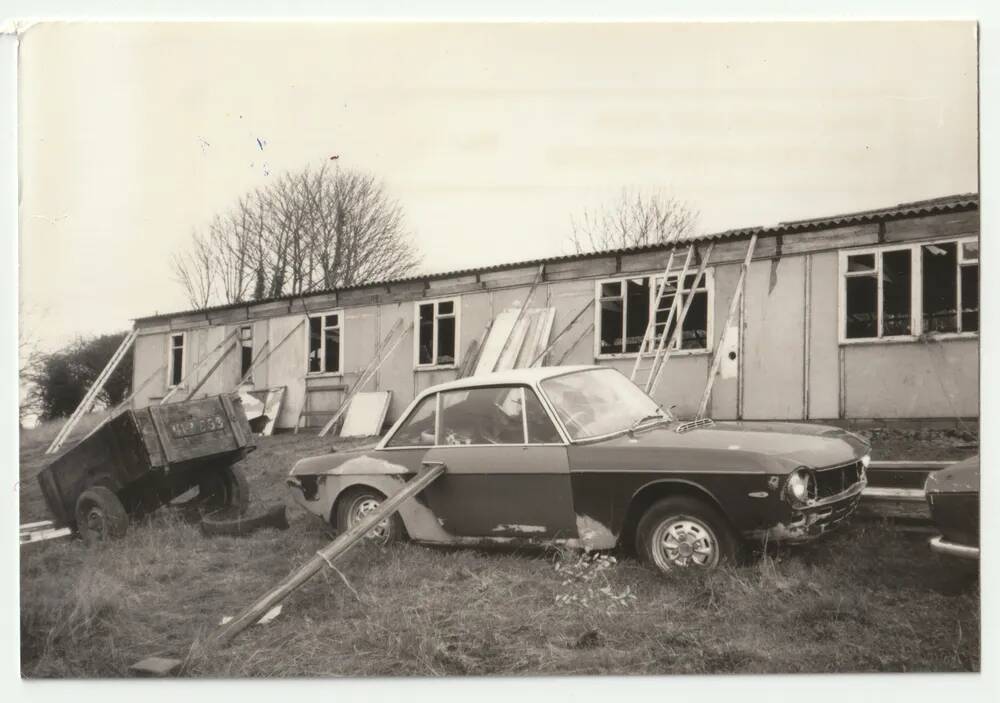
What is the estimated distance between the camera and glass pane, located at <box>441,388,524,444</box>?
170 inches

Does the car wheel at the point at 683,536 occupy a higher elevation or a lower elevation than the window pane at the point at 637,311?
lower

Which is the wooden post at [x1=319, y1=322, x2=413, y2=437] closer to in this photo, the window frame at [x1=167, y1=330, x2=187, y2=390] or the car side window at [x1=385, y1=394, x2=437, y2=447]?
the car side window at [x1=385, y1=394, x2=437, y2=447]

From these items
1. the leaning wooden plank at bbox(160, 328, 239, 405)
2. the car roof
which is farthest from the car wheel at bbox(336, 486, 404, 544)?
the leaning wooden plank at bbox(160, 328, 239, 405)

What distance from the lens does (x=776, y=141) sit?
4.50 meters

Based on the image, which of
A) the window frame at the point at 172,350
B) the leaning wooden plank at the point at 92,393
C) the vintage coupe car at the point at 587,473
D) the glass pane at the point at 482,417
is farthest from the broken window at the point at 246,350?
the glass pane at the point at 482,417

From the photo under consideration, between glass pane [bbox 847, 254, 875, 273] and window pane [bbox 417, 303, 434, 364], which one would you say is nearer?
glass pane [bbox 847, 254, 875, 273]

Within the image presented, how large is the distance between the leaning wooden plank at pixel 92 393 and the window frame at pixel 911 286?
14.8 ft

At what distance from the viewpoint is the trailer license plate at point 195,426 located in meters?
4.93

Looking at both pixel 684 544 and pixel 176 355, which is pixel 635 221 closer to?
pixel 684 544

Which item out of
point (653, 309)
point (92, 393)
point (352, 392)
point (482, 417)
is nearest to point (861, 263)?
point (653, 309)

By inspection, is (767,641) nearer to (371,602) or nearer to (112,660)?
(371,602)

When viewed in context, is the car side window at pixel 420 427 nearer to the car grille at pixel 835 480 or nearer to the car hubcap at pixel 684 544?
the car hubcap at pixel 684 544

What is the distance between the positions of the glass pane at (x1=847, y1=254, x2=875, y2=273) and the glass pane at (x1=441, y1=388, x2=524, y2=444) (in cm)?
230

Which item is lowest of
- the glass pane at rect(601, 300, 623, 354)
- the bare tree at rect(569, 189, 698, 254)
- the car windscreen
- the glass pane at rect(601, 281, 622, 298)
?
the car windscreen
